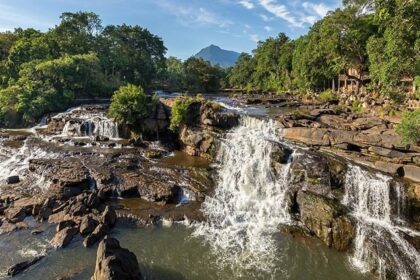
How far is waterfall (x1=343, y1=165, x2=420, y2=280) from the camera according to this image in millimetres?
16781

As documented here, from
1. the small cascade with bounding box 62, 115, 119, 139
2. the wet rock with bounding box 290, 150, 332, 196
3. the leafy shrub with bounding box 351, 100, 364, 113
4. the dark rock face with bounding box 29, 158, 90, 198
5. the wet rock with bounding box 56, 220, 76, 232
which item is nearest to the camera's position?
the wet rock with bounding box 56, 220, 76, 232

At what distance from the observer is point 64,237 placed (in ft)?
60.7

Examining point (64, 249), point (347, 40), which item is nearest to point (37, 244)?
point (64, 249)

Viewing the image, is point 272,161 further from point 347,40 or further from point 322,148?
point 347,40

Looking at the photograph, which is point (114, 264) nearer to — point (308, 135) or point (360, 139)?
point (308, 135)

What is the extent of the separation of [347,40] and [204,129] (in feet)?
92.2

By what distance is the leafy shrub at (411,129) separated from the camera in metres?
22.5

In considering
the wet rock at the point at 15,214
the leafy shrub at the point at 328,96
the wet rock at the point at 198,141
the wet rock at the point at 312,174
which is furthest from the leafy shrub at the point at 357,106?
the wet rock at the point at 15,214

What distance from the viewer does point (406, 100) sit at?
3547 cm

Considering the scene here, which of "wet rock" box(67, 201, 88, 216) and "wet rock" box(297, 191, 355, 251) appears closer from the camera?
"wet rock" box(297, 191, 355, 251)

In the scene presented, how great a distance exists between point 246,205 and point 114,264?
1132 cm

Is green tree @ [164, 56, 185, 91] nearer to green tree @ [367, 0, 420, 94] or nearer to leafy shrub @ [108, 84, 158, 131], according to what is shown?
leafy shrub @ [108, 84, 158, 131]

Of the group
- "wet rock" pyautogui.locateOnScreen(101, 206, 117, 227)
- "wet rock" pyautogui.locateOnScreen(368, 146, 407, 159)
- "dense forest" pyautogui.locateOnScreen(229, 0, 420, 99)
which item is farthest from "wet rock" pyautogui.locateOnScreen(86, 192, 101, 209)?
"dense forest" pyautogui.locateOnScreen(229, 0, 420, 99)

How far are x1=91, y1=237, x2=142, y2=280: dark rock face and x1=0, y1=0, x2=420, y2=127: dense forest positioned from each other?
23.4 m
